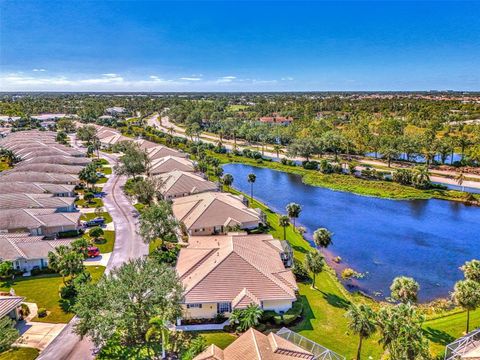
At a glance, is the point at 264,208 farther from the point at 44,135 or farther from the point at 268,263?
the point at 44,135

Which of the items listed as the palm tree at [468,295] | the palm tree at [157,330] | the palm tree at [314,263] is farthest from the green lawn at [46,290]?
the palm tree at [468,295]

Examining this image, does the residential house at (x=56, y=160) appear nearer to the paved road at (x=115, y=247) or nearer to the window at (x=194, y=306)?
the paved road at (x=115, y=247)

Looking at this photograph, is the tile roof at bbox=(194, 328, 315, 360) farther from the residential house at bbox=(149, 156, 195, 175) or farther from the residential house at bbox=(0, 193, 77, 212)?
the residential house at bbox=(149, 156, 195, 175)

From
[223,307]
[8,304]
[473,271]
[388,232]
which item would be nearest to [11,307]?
[8,304]

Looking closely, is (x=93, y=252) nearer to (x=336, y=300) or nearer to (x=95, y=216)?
(x=95, y=216)

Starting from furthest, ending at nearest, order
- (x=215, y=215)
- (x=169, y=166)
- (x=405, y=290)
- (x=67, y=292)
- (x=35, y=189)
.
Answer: (x=169, y=166)
(x=35, y=189)
(x=215, y=215)
(x=67, y=292)
(x=405, y=290)
